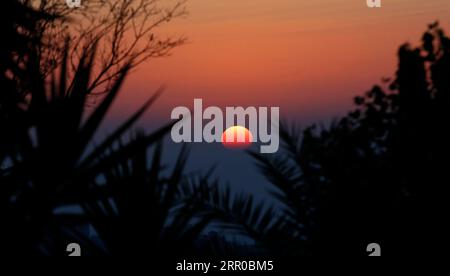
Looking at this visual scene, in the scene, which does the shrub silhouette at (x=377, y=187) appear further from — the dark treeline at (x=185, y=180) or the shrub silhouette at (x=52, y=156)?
the shrub silhouette at (x=52, y=156)

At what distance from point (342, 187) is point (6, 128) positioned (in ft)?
11.8

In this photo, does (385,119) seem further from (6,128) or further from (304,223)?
(6,128)

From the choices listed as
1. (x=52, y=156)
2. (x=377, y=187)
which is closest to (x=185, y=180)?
(x=377, y=187)

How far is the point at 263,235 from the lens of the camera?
18.4 feet

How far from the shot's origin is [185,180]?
220 inches

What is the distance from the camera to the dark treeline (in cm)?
218

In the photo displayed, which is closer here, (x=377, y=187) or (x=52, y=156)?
(x=52, y=156)

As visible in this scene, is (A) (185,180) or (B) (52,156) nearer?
(B) (52,156)

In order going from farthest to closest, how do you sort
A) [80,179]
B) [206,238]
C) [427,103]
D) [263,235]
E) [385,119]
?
1. [385,119]
2. [427,103]
3. [206,238]
4. [263,235]
5. [80,179]

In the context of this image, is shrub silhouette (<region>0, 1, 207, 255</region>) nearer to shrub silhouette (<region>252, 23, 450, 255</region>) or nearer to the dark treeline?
the dark treeline

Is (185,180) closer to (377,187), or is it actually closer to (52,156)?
(377,187)

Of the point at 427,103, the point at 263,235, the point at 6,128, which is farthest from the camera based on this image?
the point at 427,103

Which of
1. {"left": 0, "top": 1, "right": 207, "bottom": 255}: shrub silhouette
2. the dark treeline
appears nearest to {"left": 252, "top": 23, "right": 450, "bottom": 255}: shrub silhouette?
the dark treeline
